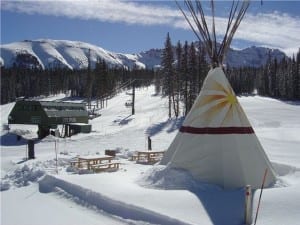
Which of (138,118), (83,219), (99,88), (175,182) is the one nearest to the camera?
(83,219)

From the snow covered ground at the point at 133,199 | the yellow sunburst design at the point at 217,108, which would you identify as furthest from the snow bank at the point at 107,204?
the yellow sunburst design at the point at 217,108

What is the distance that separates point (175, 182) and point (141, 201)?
1554mm

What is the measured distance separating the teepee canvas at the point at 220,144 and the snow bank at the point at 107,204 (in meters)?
2.36

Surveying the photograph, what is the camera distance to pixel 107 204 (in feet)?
34.1

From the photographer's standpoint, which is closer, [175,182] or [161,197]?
[161,197]

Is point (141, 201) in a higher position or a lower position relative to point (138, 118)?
higher

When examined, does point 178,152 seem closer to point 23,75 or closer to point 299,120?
point 299,120

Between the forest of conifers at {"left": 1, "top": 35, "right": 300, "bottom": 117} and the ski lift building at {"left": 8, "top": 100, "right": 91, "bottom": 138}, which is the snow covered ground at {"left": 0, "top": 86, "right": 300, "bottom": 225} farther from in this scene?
the forest of conifers at {"left": 1, "top": 35, "right": 300, "bottom": 117}

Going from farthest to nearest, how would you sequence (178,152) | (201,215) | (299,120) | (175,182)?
1. (299,120)
2. (178,152)
3. (175,182)
4. (201,215)

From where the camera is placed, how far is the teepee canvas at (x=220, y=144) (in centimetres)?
1146

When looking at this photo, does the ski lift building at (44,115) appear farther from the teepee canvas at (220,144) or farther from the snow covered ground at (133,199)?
the teepee canvas at (220,144)

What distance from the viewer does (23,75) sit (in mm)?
123250

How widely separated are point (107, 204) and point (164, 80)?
47.9 metres

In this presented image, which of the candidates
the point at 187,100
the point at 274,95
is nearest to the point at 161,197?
the point at 187,100
